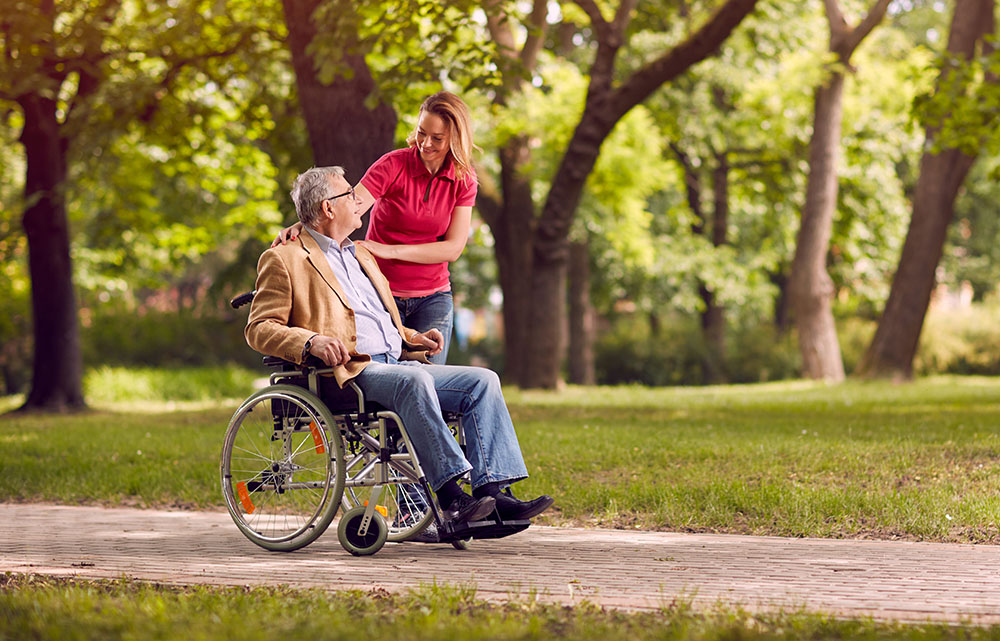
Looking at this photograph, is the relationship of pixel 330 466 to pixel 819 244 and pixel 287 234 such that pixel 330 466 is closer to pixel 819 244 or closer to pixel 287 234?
pixel 287 234

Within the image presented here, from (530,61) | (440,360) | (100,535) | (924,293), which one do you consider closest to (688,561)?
(440,360)

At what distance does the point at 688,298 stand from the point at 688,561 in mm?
26427

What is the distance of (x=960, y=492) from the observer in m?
6.13

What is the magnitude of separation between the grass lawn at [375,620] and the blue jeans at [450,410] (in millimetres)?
895

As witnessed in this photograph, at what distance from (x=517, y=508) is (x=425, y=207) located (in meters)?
1.55

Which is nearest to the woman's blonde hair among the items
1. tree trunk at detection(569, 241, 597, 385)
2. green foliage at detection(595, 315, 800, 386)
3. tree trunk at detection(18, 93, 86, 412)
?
tree trunk at detection(18, 93, 86, 412)

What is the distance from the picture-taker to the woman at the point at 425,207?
5.37 m

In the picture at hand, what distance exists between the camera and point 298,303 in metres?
4.96

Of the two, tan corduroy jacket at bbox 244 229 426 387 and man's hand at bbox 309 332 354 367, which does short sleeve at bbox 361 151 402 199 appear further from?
man's hand at bbox 309 332 354 367

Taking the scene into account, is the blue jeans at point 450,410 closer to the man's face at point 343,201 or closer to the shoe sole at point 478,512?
the shoe sole at point 478,512

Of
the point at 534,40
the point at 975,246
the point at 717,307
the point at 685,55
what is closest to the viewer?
the point at 685,55

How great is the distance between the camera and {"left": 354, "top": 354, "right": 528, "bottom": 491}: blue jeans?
4691 mm

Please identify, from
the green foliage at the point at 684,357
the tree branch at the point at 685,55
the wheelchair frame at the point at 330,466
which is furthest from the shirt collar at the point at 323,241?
the green foliage at the point at 684,357

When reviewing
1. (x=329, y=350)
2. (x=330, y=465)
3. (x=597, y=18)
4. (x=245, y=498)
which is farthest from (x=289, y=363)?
(x=597, y=18)
